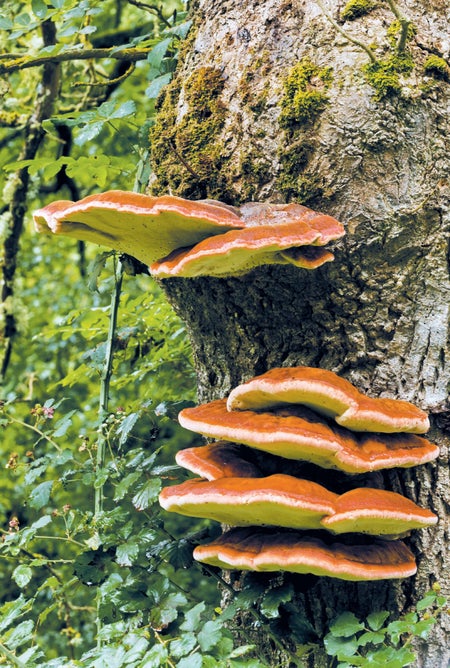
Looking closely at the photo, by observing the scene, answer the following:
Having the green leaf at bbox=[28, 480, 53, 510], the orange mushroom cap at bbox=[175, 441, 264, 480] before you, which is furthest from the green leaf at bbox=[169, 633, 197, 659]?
the green leaf at bbox=[28, 480, 53, 510]

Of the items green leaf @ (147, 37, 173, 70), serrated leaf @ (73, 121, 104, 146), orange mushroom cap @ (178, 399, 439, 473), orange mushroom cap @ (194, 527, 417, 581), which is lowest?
orange mushroom cap @ (194, 527, 417, 581)

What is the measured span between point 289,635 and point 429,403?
926mm

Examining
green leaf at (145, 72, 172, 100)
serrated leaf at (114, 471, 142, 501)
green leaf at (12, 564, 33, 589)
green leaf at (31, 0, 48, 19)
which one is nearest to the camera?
green leaf at (12, 564, 33, 589)

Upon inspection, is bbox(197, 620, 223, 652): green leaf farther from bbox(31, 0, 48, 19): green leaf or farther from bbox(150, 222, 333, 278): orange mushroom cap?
bbox(31, 0, 48, 19): green leaf

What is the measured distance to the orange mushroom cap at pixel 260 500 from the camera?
5.87 feet

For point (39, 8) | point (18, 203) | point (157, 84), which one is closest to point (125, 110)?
point (157, 84)

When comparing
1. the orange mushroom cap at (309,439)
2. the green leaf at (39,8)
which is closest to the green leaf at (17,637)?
the orange mushroom cap at (309,439)

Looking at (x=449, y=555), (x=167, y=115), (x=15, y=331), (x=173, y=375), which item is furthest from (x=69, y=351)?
(x=449, y=555)

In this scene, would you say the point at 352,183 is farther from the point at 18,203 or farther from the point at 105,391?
the point at 18,203

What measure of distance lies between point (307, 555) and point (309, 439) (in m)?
0.32

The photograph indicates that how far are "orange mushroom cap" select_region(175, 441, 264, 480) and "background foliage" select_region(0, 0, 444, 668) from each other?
0.41 metres

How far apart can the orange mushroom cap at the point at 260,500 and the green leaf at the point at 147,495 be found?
535mm

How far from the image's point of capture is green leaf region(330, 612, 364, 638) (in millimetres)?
2053

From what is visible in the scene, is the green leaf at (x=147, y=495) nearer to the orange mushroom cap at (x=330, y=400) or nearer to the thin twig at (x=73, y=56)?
the orange mushroom cap at (x=330, y=400)
